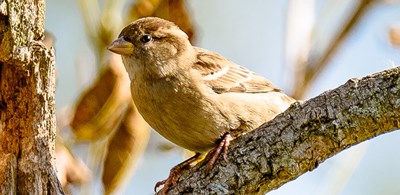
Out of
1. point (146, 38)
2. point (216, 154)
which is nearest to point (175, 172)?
point (216, 154)

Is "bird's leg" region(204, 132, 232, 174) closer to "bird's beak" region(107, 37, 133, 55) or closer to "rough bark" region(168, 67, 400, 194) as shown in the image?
"rough bark" region(168, 67, 400, 194)

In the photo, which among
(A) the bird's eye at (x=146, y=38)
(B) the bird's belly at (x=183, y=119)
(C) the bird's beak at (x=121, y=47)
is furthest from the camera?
(A) the bird's eye at (x=146, y=38)

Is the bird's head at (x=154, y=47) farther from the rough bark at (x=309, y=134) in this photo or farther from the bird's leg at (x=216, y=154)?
the rough bark at (x=309, y=134)

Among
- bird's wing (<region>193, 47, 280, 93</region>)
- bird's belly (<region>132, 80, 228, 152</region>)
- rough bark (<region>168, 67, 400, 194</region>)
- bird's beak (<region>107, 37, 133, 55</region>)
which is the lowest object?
rough bark (<region>168, 67, 400, 194</region>)

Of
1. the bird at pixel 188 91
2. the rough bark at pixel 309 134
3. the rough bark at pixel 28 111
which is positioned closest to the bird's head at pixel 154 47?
the bird at pixel 188 91

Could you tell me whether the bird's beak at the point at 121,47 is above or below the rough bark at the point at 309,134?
above

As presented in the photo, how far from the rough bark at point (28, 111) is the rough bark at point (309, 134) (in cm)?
66

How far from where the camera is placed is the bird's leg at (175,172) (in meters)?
3.79

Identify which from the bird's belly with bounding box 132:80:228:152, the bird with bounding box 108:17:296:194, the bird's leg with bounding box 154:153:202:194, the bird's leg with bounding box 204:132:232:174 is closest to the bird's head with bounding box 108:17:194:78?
the bird with bounding box 108:17:296:194

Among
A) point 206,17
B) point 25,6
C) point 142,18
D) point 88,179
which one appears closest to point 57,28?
point 206,17

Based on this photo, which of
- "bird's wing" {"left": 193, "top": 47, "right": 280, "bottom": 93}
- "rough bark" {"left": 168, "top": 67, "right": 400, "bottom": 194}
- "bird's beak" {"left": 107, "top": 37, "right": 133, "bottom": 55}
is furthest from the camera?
"bird's wing" {"left": 193, "top": 47, "right": 280, "bottom": 93}

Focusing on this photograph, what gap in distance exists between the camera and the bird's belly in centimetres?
414

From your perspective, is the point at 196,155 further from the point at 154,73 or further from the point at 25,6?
the point at 25,6

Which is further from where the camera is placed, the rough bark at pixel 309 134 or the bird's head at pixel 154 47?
the bird's head at pixel 154 47
